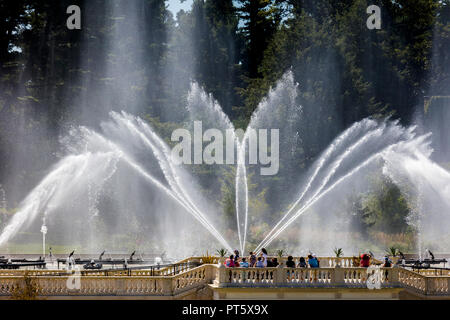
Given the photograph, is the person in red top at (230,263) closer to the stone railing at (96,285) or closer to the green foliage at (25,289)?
the stone railing at (96,285)

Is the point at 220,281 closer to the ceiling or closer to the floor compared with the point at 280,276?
closer to the floor

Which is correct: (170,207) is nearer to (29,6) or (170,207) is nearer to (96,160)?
(96,160)

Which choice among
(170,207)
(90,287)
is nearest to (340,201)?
(170,207)

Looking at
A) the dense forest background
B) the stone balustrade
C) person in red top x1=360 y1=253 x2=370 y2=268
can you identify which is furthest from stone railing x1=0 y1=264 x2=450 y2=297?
the dense forest background

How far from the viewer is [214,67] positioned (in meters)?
87.7

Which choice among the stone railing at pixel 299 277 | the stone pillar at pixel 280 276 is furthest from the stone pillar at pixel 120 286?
the stone pillar at pixel 280 276

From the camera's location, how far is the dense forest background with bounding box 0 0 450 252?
73.6m

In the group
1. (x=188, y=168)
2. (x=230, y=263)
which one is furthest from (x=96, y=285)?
(x=188, y=168)

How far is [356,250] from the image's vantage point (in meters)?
60.8

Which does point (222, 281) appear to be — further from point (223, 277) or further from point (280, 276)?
point (280, 276)

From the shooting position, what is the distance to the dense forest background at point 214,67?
241ft

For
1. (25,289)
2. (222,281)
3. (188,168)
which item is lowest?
(25,289)

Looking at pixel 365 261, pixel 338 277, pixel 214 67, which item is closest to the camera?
pixel 338 277

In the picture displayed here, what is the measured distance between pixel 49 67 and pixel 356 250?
33.3 metres
